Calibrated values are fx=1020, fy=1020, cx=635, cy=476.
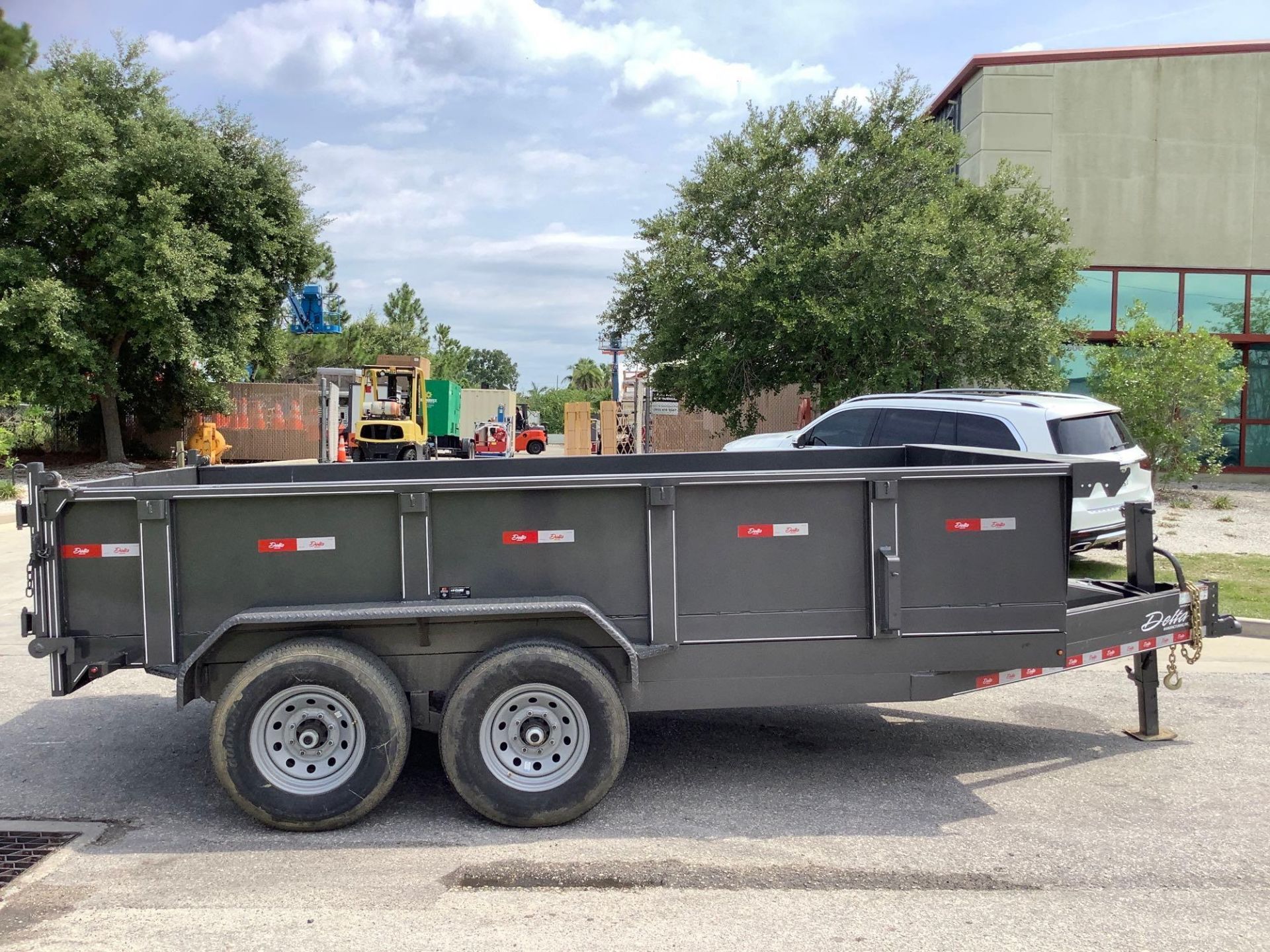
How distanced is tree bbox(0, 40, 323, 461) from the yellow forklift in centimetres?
378

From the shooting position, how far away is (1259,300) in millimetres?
22688

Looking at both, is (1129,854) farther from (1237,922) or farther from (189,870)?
(189,870)

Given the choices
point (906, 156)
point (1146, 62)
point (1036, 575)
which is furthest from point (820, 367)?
point (1036, 575)

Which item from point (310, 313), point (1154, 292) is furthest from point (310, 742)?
point (310, 313)

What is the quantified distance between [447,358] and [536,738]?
245ft

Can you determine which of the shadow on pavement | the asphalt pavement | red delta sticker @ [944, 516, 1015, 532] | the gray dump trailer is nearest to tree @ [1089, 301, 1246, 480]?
the asphalt pavement

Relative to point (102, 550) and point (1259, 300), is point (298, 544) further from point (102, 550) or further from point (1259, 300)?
point (1259, 300)

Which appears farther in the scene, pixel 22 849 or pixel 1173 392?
pixel 1173 392

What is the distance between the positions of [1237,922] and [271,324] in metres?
31.3

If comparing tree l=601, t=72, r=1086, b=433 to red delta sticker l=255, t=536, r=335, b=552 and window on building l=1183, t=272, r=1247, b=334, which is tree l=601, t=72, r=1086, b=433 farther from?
red delta sticker l=255, t=536, r=335, b=552

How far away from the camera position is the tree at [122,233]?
25609 millimetres

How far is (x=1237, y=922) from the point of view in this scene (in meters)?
3.88

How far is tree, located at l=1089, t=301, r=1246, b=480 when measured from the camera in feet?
59.9

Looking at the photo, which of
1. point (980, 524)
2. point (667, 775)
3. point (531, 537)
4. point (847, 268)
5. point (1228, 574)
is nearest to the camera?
point (531, 537)
